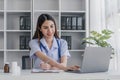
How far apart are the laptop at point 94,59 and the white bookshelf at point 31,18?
2745 millimetres

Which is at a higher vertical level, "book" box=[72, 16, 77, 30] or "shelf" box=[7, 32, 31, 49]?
"book" box=[72, 16, 77, 30]

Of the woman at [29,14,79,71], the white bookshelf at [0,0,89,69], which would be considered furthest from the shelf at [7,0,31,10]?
the woman at [29,14,79,71]

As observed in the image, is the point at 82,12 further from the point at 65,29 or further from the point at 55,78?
the point at 55,78

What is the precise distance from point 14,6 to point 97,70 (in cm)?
335

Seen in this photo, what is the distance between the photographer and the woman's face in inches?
117

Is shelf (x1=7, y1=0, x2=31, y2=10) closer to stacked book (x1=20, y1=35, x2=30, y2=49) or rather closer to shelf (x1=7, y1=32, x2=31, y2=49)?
shelf (x1=7, y1=32, x2=31, y2=49)

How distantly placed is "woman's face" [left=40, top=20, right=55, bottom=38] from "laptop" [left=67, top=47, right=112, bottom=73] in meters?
0.87

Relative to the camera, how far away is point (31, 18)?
4.95 m

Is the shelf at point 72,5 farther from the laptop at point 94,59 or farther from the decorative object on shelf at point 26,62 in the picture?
the laptop at point 94,59

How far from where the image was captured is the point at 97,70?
2.28m

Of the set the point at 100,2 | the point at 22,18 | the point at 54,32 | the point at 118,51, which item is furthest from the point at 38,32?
the point at 100,2

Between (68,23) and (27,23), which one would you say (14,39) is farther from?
(68,23)

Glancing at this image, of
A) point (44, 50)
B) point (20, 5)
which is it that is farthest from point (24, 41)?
point (44, 50)

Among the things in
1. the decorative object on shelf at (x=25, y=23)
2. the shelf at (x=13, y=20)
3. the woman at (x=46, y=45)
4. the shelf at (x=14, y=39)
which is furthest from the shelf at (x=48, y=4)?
the woman at (x=46, y=45)
